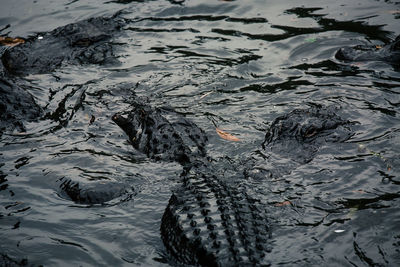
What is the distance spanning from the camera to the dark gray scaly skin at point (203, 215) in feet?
10.8

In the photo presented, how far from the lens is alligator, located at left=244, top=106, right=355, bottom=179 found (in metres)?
4.71

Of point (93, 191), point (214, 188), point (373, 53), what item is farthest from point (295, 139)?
point (373, 53)

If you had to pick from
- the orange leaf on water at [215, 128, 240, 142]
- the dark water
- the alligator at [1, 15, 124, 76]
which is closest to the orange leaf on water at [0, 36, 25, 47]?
the alligator at [1, 15, 124, 76]

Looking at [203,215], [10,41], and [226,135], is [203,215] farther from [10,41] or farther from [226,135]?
[10,41]

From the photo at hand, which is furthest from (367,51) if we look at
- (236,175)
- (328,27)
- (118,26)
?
(118,26)

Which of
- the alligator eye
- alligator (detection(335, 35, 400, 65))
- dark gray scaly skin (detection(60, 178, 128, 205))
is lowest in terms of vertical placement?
dark gray scaly skin (detection(60, 178, 128, 205))

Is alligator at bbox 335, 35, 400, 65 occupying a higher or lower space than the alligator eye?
higher

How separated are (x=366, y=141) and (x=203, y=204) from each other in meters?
2.47

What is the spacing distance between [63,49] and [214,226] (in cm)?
558

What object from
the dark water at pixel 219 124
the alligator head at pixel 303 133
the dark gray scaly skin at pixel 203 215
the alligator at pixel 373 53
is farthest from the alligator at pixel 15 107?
the alligator at pixel 373 53

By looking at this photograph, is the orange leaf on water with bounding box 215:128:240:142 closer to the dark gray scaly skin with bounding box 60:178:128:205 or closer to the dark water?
the dark water

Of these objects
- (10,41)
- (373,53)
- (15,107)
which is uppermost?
(10,41)

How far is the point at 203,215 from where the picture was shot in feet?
11.9

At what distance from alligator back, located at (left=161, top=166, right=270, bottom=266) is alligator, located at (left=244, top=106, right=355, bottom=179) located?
2.15 ft
